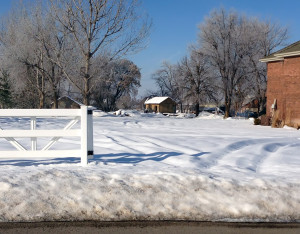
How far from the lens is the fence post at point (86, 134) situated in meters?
6.81

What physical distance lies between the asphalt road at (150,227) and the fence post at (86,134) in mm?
2541

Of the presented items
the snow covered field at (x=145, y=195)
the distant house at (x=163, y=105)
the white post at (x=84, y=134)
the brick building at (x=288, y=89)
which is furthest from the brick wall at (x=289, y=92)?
the distant house at (x=163, y=105)

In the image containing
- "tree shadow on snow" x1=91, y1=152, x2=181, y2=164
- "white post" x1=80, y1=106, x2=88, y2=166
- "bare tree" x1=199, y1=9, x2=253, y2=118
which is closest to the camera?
"white post" x1=80, y1=106, x2=88, y2=166

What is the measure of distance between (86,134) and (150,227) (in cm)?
299

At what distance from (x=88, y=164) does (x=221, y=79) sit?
1675 inches

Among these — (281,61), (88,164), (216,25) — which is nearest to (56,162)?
(88,164)

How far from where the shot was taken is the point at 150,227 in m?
4.30

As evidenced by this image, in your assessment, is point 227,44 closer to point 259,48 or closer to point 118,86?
point 259,48

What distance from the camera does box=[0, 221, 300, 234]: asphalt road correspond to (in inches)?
165

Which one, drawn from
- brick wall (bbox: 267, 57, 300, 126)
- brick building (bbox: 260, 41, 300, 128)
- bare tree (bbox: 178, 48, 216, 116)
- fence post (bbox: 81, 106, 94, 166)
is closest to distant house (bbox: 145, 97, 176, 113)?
bare tree (bbox: 178, 48, 216, 116)

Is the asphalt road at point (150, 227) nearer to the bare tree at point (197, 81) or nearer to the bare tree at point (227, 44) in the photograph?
the bare tree at point (227, 44)

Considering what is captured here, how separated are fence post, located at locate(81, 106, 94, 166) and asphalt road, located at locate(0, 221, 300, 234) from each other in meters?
2.54

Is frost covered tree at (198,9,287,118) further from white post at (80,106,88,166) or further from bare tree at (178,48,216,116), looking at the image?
white post at (80,106,88,166)

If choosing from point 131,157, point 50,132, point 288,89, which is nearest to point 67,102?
point 288,89
